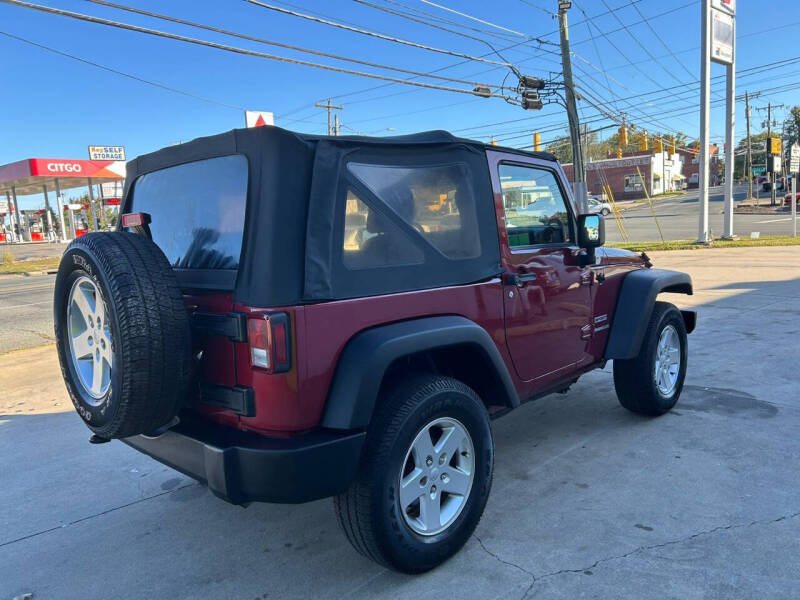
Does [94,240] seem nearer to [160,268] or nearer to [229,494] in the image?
[160,268]

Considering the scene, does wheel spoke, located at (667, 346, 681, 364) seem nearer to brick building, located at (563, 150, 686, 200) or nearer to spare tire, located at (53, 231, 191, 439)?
spare tire, located at (53, 231, 191, 439)

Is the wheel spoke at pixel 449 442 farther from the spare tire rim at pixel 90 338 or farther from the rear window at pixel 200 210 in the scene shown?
the spare tire rim at pixel 90 338

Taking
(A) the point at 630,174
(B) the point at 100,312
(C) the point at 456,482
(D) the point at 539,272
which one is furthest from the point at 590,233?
(A) the point at 630,174

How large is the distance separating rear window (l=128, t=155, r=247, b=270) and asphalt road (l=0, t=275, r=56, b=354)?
677 centimetres

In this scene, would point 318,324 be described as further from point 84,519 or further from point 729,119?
point 729,119

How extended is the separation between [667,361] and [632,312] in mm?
667

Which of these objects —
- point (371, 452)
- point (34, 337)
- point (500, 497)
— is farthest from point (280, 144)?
point (34, 337)

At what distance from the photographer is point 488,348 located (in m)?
2.84

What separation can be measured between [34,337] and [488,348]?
348 inches

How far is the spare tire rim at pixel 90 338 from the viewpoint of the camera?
8.25 ft

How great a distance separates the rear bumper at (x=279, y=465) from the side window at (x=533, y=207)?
1.56 m

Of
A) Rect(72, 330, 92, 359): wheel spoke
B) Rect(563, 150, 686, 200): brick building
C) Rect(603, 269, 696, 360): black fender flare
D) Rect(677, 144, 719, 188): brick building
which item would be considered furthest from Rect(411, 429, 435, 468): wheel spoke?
Answer: Rect(677, 144, 719, 188): brick building

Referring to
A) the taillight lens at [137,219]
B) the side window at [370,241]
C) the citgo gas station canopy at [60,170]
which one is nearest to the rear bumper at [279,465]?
the side window at [370,241]

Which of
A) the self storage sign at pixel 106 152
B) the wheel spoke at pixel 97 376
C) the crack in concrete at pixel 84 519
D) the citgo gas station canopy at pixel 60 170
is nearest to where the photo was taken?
the wheel spoke at pixel 97 376
